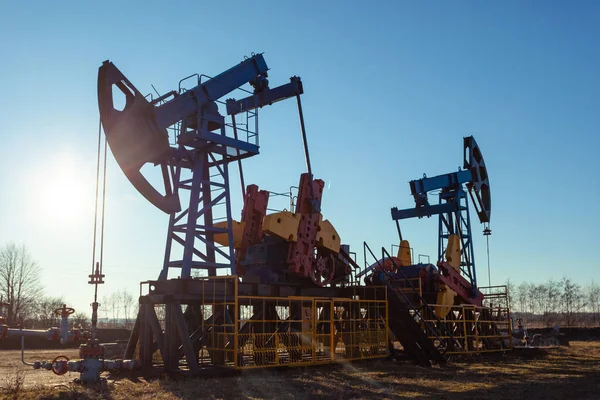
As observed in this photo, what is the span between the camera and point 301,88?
16.2 metres

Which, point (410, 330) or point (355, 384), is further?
point (410, 330)

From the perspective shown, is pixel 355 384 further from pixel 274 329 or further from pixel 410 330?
pixel 410 330

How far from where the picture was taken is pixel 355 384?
1051 centimetres

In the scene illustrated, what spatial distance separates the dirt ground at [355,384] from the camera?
9102mm

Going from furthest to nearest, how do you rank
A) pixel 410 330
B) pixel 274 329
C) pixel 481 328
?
pixel 481 328 → pixel 410 330 → pixel 274 329

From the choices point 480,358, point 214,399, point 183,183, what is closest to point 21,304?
point 183,183

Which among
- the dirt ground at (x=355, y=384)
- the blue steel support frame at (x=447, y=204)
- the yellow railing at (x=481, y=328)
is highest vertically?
the blue steel support frame at (x=447, y=204)

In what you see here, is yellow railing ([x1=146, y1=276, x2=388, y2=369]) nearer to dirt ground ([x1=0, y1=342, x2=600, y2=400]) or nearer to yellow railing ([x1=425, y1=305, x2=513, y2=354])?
dirt ground ([x1=0, y1=342, x2=600, y2=400])

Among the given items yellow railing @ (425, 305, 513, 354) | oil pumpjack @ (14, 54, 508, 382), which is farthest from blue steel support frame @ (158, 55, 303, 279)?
yellow railing @ (425, 305, 513, 354)

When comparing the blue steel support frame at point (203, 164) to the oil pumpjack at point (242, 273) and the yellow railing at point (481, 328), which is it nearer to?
the oil pumpjack at point (242, 273)

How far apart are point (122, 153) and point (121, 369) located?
4.49 m

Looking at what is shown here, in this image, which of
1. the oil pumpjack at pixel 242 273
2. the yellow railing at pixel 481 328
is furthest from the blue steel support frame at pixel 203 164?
the yellow railing at pixel 481 328

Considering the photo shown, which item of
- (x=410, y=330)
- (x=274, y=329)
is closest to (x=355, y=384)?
(x=274, y=329)

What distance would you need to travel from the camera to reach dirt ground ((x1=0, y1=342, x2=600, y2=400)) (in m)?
9.10
